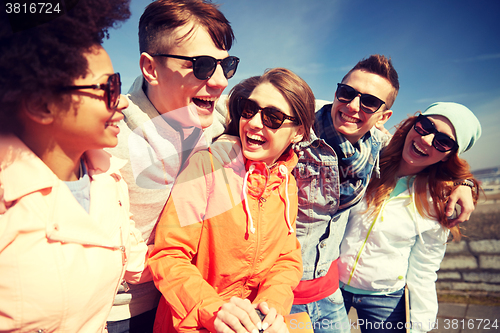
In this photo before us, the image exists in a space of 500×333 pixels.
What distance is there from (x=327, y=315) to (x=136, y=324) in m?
1.51

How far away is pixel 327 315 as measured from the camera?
2270 millimetres

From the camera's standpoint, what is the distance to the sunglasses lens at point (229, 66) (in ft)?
5.38

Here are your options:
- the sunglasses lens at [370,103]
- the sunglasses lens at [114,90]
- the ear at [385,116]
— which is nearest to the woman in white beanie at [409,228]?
the ear at [385,116]

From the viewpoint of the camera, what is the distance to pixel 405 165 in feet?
8.86

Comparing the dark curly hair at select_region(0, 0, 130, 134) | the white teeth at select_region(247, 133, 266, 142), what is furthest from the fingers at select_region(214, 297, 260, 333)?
Answer: the dark curly hair at select_region(0, 0, 130, 134)

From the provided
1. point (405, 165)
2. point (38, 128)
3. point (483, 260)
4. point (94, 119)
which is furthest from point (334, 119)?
point (483, 260)

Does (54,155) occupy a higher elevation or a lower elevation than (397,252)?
higher

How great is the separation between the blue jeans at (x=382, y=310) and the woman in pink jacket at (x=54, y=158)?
93.6 inches

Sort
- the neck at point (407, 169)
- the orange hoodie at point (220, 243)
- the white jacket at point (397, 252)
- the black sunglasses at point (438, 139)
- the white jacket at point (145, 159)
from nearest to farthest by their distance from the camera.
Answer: the orange hoodie at point (220, 243) < the white jacket at point (145, 159) < the black sunglasses at point (438, 139) < the white jacket at point (397, 252) < the neck at point (407, 169)

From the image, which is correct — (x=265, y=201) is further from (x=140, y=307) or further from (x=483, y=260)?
(x=483, y=260)

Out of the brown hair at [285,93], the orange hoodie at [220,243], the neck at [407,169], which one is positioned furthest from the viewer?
the neck at [407,169]

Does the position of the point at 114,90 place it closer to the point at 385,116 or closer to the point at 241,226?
the point at 241,226

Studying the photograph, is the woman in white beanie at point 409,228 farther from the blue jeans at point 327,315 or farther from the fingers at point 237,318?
the fingers at point 237,318

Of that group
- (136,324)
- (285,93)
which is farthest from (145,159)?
(136,324)
